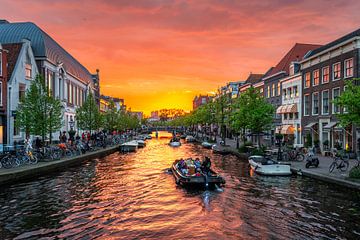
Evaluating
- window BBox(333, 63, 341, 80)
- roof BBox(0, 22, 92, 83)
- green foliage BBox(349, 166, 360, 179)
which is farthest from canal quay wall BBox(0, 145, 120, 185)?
window BBox(333, 63, 341, 80)

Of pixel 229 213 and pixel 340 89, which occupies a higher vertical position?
pixel 340 89

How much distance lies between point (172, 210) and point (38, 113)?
2271 centimetres

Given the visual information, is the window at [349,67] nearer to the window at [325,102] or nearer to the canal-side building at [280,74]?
the window at [325,102]

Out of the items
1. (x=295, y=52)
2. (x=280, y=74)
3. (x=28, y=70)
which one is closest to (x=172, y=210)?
(x=28, y=70)

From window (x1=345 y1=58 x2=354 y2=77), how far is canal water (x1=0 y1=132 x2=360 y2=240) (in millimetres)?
17128

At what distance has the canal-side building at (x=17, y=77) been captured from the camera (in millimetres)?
42469

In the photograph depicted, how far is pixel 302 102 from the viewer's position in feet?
169

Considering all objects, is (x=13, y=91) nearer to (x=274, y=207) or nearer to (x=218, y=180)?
(x=218, y=180)

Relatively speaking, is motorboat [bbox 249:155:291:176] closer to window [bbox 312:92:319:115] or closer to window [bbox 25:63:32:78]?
window [bbox 312:92:319:115]

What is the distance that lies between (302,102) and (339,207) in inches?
1360

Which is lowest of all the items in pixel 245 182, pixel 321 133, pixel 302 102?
pixel 245 182

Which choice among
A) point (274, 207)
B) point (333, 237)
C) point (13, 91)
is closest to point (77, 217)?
point (274, 207)

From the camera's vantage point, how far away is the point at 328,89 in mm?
43562

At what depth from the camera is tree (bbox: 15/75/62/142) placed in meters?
35.5
